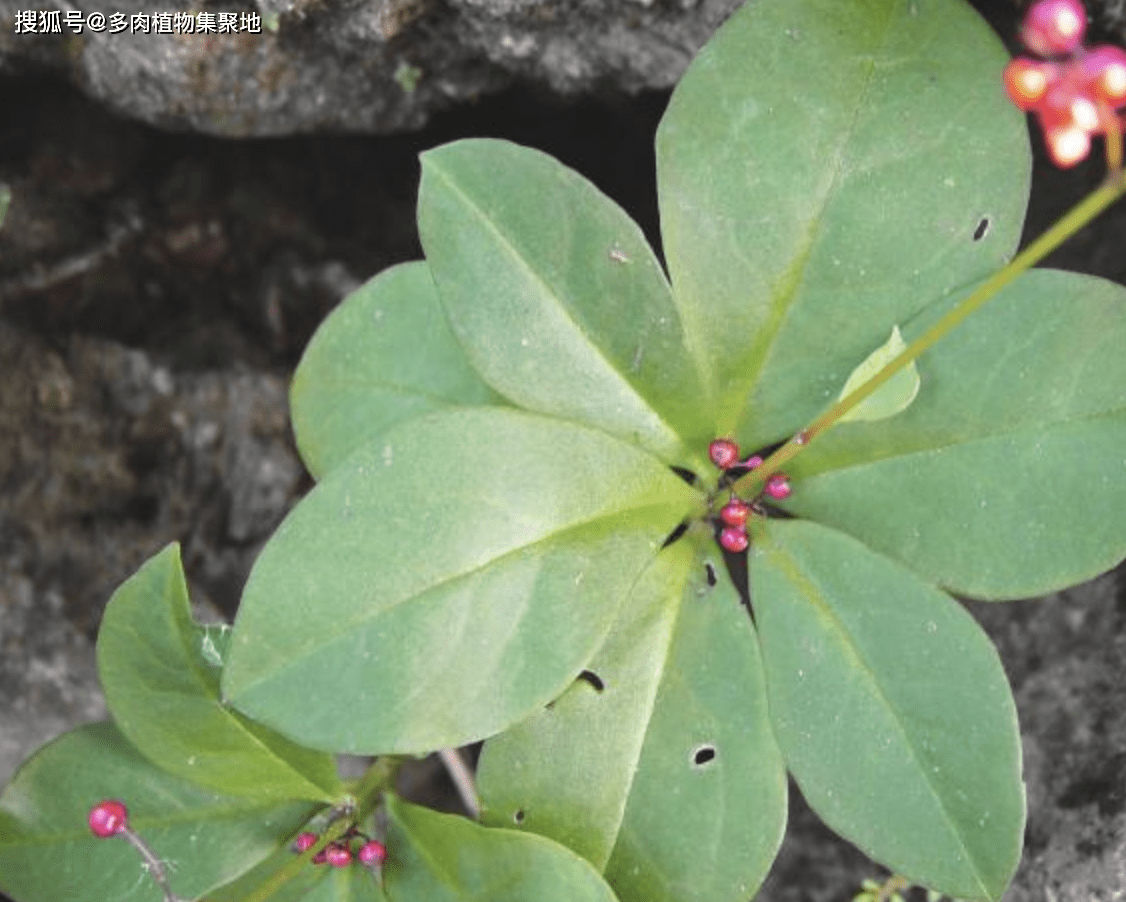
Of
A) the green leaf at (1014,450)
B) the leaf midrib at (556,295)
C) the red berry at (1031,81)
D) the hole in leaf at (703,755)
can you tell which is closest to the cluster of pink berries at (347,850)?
the hole in leaf at (703,755)

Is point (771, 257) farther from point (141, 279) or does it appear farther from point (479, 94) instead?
point (141, 279)

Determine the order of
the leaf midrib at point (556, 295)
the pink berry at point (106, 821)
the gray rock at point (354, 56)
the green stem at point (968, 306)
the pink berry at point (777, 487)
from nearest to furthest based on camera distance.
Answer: the green stem at point (968, 306)
the pink berry at point (106, 821)
the leaf midrib at point (556, 295)
the pink berry at point (777, 487)
the gray rock at point (354, 56)

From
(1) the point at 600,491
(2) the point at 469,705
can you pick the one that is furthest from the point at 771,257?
(2) the point at 469,705

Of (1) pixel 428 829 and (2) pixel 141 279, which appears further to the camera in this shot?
(2) pixel 141 279

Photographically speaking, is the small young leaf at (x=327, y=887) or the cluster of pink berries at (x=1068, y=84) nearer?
the cluster of pink berries at (x=1068, y=84)

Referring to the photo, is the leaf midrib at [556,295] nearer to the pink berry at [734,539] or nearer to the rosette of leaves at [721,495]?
the rosette of leaves at [721,495]

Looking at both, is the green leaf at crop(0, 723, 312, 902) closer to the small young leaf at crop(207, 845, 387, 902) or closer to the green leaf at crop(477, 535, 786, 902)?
the small young leaf at crop(207, 845, 387, 902)
